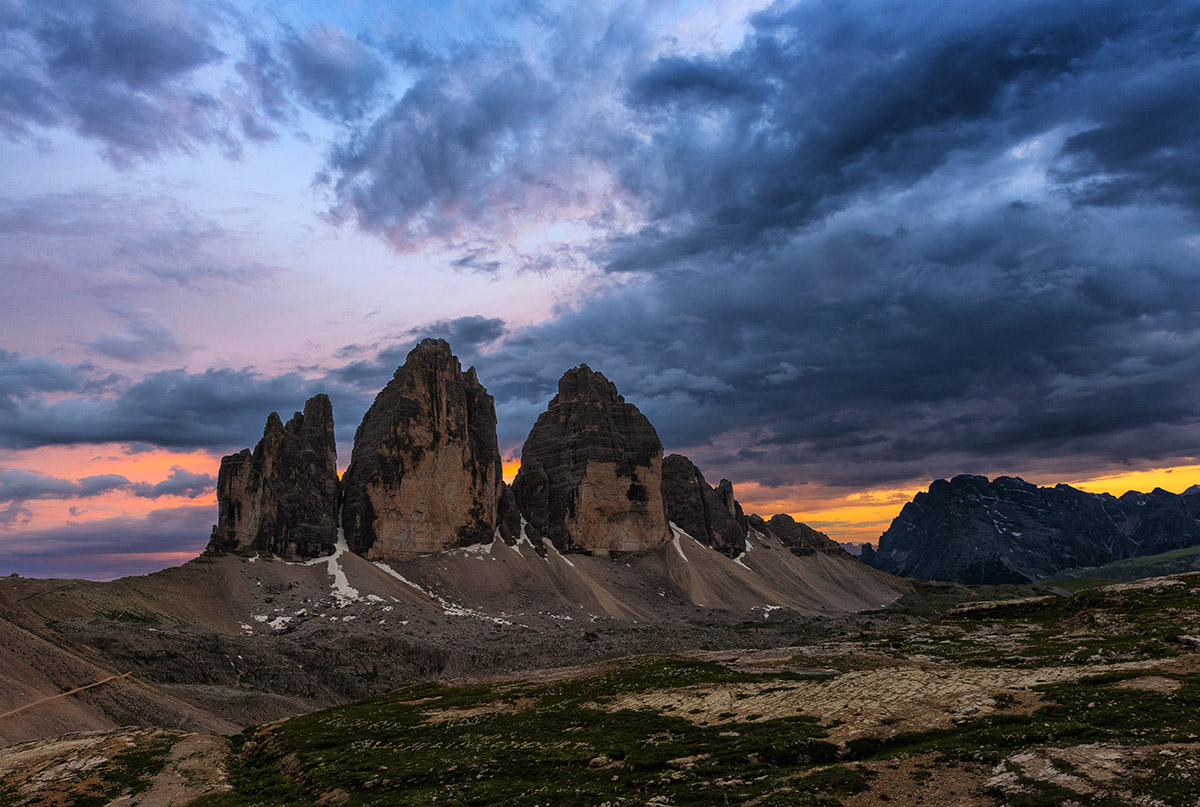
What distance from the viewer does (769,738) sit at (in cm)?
3347

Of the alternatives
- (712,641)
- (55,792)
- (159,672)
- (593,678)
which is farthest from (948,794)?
(712,641)

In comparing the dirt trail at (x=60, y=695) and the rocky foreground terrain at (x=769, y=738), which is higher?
the rocky foreground terrain at (x=769, y=738)

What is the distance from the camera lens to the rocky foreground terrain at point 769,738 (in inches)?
1024

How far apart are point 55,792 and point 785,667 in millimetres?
47558

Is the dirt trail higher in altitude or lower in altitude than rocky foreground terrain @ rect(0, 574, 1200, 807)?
lower

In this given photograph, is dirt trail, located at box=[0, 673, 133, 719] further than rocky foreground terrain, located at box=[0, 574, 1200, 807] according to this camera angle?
Yes

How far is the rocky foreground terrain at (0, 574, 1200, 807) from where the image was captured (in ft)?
85.4

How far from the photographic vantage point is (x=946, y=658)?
5097cm

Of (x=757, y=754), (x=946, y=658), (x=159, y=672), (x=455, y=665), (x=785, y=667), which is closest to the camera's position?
(x=757, y=754)

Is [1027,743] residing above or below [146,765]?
above

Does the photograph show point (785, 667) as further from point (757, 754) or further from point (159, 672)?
point (159, 672)

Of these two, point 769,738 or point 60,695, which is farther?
point 60,695

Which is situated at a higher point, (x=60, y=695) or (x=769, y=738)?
(x=769, y=738)

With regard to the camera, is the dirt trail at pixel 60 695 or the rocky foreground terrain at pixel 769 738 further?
the dirt trail at pixel 60 695
